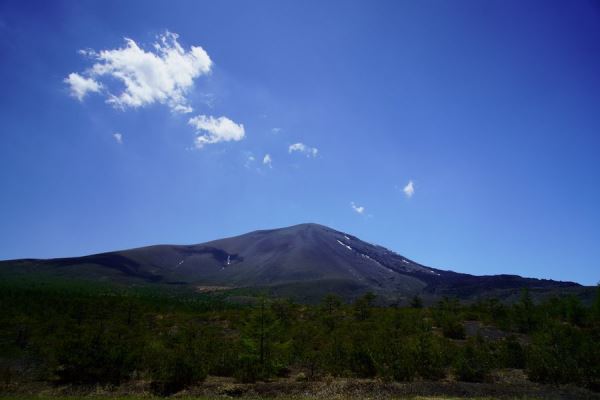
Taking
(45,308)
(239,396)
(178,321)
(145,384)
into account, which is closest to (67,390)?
(145,384)

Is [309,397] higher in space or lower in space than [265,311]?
lower

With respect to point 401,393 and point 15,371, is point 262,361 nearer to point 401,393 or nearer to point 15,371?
point 401,393

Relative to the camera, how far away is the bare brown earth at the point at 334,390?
15.2 meters

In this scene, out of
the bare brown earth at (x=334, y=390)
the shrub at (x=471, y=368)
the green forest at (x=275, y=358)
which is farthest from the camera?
the shrub at (x=471, y=368)

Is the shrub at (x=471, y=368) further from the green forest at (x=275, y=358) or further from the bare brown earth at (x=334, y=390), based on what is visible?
the bare brown earth at (x=334, y=390)

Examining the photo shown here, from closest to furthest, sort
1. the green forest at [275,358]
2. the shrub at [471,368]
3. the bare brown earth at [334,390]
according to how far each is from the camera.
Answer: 1. the bare brown earth at [334,390]
2. the green forest at [275,358]
3. the shrub at [471,368]

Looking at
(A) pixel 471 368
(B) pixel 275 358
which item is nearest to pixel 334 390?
(B) pixel 275 358

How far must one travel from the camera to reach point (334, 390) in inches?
637

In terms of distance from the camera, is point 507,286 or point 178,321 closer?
point 178,321

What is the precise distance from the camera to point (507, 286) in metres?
187

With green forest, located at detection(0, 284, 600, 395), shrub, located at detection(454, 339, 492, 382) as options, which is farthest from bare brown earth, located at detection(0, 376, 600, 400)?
green forest, located at detection(0, 284, 600, 395)

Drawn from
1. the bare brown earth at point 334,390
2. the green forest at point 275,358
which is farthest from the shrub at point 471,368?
the bare brown earth at point 334,390

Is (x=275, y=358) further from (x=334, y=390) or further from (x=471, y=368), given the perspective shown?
(x=471, y=368)

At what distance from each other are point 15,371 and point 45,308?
25.8 meters
